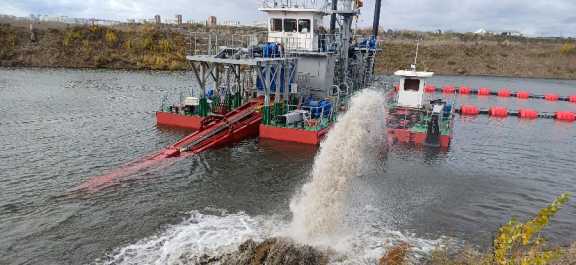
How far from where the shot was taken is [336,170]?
1167 cm

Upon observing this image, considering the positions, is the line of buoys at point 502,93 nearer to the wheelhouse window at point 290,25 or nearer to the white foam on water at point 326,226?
the wheelhouse window at point 290,25

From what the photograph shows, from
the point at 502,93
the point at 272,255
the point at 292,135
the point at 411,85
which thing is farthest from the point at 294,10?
the point at 502,93

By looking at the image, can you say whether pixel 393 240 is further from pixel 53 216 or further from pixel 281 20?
pixel 281 20

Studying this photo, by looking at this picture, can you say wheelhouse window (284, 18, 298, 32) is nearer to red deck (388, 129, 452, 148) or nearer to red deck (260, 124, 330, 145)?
red deck (260, 124, 330, 145)

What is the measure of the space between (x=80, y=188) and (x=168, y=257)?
6.63 meters

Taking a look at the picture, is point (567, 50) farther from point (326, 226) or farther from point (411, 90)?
point (326, 226)

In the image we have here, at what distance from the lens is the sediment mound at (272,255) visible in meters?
10.9

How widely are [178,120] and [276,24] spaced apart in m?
9.65

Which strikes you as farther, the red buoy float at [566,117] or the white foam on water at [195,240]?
the red buoy float at [566,117]

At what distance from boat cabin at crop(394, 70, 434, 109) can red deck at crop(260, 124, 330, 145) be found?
7715mm

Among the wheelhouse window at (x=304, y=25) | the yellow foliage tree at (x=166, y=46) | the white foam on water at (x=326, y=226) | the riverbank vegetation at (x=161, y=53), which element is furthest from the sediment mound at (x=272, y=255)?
A: the yellow foliage tree at (x=166, y=46)

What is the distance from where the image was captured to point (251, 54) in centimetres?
2684

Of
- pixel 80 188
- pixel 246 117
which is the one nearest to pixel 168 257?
pixel 80 188

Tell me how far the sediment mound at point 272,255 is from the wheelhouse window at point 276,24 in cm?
2148
